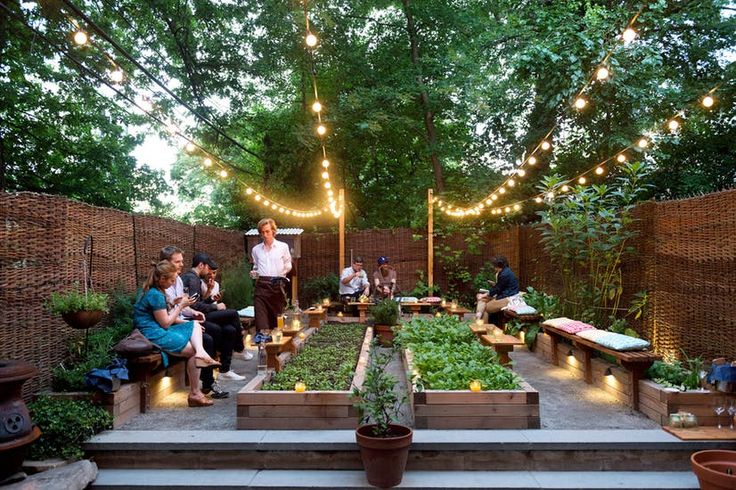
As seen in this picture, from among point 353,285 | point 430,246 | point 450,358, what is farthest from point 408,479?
point 430,246

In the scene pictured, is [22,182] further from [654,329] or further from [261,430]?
[654,329]

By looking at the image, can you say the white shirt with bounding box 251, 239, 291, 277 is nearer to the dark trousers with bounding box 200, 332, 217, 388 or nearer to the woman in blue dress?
the dark trousers with bounding box 200, 332, 217, 388

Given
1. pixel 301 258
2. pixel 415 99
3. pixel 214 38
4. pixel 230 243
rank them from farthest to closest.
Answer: pixel 415 99 → pixel 214 38 → pixel 301 258 → pixel 230 243

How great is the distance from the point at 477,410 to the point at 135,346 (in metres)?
2.85

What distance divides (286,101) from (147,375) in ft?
53.3

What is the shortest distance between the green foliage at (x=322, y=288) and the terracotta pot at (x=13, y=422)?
9.36 metres

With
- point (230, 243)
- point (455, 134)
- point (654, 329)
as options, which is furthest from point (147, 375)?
point (455, 134)

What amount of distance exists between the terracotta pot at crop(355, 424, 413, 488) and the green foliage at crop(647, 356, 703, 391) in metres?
2.40

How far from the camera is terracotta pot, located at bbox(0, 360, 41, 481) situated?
131 inches

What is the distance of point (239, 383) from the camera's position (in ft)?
19.4

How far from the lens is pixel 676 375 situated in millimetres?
4605

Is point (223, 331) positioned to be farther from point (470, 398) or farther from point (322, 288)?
point (322, 288)

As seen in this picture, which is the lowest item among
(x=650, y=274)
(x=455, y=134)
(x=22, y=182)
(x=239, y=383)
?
(x=239, y=383)

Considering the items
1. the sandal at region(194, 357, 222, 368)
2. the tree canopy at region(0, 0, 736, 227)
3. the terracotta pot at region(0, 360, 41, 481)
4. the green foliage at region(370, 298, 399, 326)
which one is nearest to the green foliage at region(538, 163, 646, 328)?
the green foliage at region(370, 298, 399, 326)
